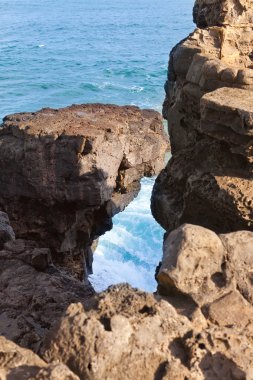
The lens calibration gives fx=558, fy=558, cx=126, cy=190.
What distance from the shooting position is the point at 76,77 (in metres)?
37.0

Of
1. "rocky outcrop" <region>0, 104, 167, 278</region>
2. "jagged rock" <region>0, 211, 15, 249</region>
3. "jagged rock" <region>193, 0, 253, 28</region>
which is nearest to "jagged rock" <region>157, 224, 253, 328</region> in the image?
"jagged rock" <region>0, 211, 15, 249</region>

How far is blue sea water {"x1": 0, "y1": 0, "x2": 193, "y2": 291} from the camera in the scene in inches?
782

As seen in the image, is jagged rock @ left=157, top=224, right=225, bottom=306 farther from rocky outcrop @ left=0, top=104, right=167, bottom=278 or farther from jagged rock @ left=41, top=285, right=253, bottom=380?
rocky outcrop @ left=0, top=104, right=167, bottom=278

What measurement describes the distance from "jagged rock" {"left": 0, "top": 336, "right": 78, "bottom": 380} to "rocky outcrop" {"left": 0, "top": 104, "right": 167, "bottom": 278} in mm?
5640

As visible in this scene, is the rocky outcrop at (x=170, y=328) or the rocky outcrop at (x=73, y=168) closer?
the rocky outcrop at (x=170, y=328)

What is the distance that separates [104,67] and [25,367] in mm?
37054

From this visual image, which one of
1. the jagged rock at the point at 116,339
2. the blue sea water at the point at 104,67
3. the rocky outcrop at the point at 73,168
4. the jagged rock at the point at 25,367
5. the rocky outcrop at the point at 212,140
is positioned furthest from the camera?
the blue sea water at the point at 104,67

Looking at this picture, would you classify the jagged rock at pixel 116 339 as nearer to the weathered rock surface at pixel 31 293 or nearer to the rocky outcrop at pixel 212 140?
the weathered rock surface at pixel 31 293

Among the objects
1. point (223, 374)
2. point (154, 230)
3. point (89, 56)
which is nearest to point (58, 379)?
point (223, 374)

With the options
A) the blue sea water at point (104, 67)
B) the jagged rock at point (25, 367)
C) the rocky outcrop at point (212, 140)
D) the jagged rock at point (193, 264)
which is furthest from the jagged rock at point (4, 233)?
the blue sea water at point (104, 67)

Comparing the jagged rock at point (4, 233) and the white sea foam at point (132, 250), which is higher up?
the jagged rock at point (4, 233)

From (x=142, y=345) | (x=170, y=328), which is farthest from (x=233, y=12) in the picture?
(x=142, y=345)

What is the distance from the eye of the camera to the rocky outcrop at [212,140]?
534 cm

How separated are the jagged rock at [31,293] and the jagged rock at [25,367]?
106 cm
